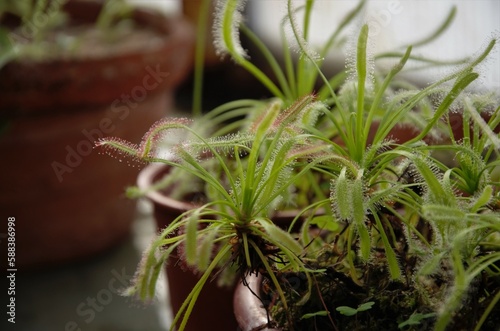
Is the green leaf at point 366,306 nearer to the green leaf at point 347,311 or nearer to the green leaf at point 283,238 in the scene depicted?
the green leaf at point 347,311

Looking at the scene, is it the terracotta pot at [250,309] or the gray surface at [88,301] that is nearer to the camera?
the terracotta pot at [250,309]

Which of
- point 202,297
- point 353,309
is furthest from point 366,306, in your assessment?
point 202,297

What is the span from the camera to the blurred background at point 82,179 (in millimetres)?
1556

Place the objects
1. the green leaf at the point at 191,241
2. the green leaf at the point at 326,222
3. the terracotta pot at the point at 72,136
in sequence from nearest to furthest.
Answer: the green leaf at the point at 191,241, the green leaf at the point at 326,222, the terracotta pot at the point at 72,136

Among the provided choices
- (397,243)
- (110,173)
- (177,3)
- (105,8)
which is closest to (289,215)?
(397,243)

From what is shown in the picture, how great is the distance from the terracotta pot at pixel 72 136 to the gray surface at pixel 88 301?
0.04 meters

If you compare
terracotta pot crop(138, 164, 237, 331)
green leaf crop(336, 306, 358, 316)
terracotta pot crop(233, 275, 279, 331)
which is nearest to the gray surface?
terracotta pot crop(138, 164, 237, 331)

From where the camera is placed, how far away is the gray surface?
5.08ft

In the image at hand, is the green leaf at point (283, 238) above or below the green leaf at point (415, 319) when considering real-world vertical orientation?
above

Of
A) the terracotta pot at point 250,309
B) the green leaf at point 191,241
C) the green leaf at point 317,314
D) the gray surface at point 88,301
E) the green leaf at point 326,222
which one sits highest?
the gray surface at point 88,301

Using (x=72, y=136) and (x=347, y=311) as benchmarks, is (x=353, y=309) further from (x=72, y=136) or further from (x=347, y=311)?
(x=72, y=136)

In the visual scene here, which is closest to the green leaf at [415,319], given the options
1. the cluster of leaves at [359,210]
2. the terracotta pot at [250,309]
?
the cluster of leaves at [359,210]

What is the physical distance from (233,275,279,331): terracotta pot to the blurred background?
0.72 metres

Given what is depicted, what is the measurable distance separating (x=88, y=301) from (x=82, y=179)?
0.97 ft
